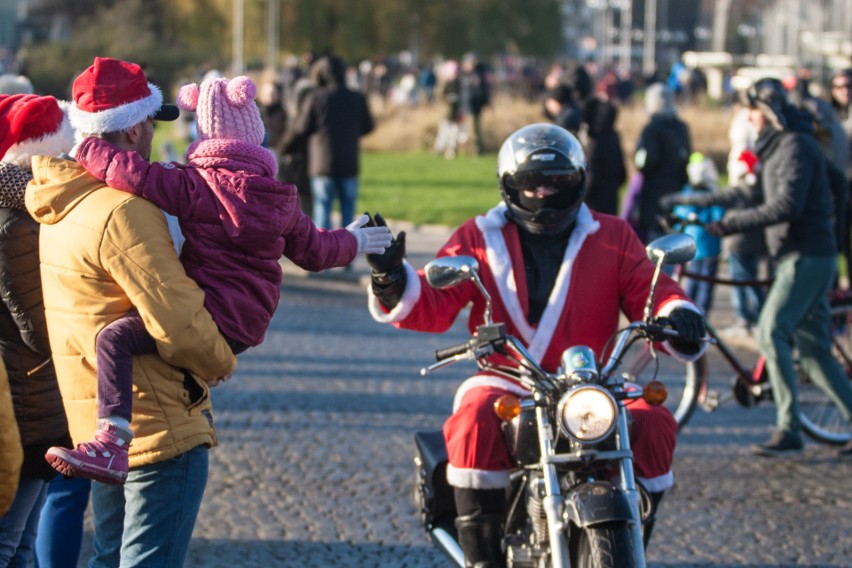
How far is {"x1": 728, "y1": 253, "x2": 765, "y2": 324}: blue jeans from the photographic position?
9.96 meters

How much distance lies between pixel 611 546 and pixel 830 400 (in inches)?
158

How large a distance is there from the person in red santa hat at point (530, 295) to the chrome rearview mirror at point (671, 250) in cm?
17

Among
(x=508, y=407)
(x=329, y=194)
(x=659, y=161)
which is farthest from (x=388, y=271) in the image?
(x=329, y=194)

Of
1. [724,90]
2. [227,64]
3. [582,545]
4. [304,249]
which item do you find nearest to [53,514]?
[304,249]

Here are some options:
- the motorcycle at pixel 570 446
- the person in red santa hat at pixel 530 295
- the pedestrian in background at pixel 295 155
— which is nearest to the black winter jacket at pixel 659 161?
the pedestrian in background at pixel 295 155

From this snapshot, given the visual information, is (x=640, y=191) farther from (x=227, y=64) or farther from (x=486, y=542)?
(x=227, y=64)

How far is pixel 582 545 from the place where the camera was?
3828mm

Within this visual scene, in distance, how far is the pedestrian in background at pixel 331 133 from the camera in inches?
505

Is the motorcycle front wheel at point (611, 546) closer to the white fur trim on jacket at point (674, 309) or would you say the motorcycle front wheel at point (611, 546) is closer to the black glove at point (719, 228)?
the white fur trim on jacket at point (674, 309)

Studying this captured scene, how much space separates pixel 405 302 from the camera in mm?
4410

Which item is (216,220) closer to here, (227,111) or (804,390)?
(227,111)

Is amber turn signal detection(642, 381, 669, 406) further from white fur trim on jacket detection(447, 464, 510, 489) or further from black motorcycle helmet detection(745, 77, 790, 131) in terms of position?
black motorcycle helmet detection(745, 77, 790, 131)

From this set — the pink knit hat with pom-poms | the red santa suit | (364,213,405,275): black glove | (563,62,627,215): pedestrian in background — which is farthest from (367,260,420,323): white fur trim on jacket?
(563,62,627,215): pedestrian in background

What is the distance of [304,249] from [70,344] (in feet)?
2.21
